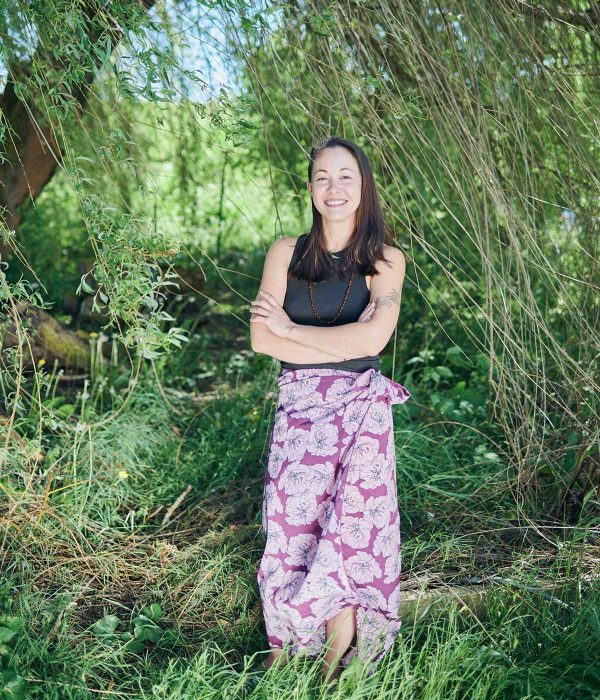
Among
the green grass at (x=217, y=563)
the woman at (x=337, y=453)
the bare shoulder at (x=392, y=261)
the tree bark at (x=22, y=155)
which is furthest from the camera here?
the tree bark at (x=22, y=155)

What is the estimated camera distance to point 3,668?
215 cm

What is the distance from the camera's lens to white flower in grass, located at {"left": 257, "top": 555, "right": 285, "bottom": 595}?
230cm

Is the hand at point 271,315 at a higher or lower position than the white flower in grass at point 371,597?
higher

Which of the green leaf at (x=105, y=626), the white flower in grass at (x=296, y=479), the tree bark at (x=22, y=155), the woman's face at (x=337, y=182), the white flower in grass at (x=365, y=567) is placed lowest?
the green leaf at (x=105, y=626)

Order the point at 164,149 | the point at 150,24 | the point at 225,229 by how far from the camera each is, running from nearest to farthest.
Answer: the point at 150,24 < the point at 164,149 < the point at 225,229

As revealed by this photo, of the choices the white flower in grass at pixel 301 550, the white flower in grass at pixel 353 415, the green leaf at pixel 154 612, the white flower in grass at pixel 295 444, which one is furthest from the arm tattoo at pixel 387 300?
the green leaf at pixel 154 612

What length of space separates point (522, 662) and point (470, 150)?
146 cm

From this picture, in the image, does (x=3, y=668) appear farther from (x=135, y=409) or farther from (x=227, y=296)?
(x=227, y=296)

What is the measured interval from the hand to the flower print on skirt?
0.17 m

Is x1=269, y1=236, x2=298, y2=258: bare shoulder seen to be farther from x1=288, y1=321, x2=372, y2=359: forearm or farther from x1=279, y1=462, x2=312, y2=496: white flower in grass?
x1=279, y1=462, x2=312, y2=496: white flower in grass

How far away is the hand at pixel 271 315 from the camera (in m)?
2.30

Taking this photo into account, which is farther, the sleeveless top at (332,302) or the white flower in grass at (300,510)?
the sleeveless top at (332,302)

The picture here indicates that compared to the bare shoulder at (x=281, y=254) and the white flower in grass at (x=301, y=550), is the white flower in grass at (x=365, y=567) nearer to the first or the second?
the white flower in grass at (x=301, y=550)

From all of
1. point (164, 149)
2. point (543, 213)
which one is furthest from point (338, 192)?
point (164, 149)
